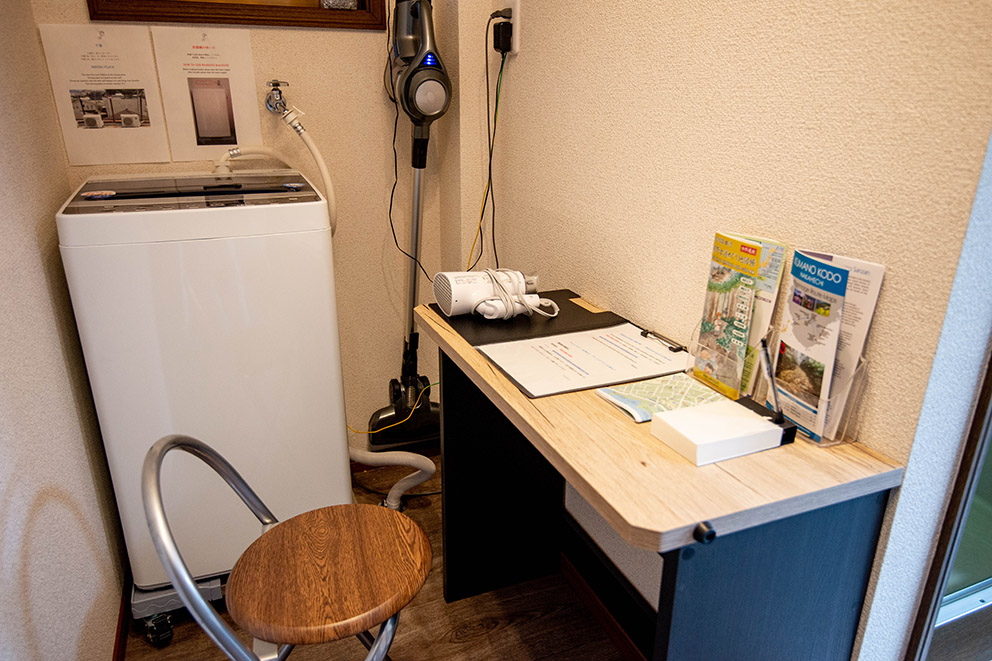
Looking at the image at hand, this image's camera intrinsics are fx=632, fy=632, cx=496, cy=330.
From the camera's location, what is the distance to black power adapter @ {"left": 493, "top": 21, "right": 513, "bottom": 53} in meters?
1.81

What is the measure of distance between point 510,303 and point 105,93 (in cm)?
134

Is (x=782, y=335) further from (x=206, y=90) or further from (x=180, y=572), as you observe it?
(x=206, y=90)

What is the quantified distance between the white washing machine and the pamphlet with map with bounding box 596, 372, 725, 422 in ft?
2.70

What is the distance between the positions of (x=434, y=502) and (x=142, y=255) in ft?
3.90

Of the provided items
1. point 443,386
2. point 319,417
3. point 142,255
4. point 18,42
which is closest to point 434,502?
point 319,417

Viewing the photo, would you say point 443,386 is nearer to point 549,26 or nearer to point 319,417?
point 319,417

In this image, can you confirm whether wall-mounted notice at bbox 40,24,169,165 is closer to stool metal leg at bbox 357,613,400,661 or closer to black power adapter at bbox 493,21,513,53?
black power adapter at bbox 493,21,513,53

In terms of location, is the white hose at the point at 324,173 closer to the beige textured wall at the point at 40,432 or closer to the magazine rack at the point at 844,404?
the beige textured wall at the point at 40,432

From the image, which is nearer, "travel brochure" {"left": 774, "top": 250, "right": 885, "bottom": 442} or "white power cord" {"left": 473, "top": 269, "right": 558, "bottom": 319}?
"travel brochure" {"left": 774, "top": 250, "right": 885, "bottom": 442}

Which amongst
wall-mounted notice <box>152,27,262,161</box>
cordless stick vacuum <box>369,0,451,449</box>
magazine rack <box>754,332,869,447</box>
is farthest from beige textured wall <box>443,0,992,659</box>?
wall-mounted notice <box>152,27,262,161</box>

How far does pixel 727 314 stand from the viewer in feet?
3.44

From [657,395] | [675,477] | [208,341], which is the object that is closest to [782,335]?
[657,395]

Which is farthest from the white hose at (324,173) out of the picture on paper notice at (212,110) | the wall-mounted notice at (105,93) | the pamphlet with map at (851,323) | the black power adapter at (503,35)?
the pamphlet with map at (851,323)

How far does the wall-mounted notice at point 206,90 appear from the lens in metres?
1.82
